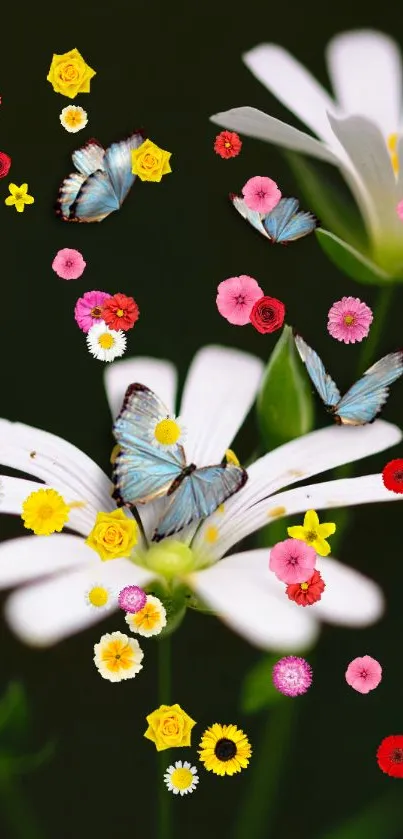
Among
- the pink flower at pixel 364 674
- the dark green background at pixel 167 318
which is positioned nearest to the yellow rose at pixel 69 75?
the dark green background at pixel 167 318

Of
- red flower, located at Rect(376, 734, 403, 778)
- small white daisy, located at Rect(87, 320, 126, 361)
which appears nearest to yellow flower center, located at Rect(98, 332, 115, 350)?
small white daisy, located at Rect(87, 320, 126, 361)

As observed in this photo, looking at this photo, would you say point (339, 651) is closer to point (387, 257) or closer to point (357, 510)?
point (357, 510)

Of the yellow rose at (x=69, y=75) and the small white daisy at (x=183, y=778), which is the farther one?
the yellow rose at (x=69, y=75)

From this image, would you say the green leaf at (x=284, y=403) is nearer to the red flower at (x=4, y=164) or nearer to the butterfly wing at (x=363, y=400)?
the butterfly wing at (x=363, y=400)

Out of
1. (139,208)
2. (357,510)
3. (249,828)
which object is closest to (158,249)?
(139,208)

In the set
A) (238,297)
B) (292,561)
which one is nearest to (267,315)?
(238,297)
